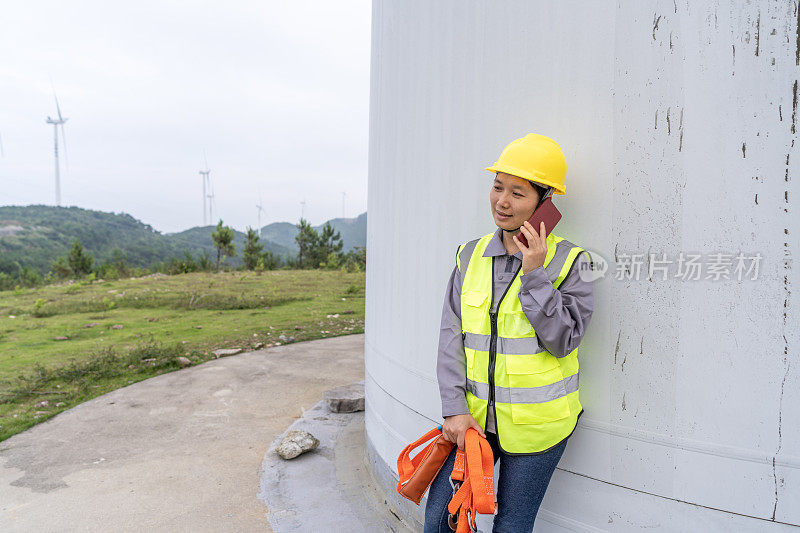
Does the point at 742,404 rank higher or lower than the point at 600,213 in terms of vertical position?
lower

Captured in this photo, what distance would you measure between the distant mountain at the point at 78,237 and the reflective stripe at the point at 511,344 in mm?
42961

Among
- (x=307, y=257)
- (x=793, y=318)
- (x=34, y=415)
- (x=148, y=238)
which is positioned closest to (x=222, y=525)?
(x=793, y=318)

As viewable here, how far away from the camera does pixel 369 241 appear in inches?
141

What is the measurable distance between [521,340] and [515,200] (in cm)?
49

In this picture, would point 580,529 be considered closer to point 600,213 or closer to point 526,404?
point 526,404

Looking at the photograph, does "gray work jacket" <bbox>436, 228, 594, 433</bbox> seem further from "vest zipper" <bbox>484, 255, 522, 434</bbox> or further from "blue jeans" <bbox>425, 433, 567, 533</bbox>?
"blue jeans" <bbox>425, 433, 567, 533</bbox>

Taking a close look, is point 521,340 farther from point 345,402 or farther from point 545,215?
point 345,402

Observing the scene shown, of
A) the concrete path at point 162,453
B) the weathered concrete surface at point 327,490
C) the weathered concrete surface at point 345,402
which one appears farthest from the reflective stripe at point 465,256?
the weathered concrete surface at point 345,402

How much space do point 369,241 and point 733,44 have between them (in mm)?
2448

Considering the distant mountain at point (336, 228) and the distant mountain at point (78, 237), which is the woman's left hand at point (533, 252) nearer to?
the distant mountain at point (78, 237)

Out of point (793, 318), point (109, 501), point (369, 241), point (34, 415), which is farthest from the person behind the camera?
point (34, 415)

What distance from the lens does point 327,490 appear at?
3.37m

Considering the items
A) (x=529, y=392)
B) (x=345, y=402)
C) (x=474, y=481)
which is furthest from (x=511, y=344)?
(x=345, y=402)

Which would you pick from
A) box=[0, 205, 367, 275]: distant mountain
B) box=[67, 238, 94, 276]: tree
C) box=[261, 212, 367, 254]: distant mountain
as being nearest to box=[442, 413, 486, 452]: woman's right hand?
box=[67, 238, 94, 276]: tree
